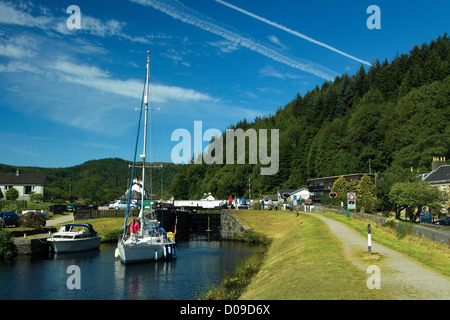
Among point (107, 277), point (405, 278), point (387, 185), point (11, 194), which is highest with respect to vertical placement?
point (387, 185)

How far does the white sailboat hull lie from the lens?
112 ft

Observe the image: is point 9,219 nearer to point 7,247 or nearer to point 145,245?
point 7,247

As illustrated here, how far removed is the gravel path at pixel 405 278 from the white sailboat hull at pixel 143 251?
19.6m

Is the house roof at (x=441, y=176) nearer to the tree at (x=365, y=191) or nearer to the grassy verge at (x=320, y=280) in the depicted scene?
the tree at (x=365, y=191)

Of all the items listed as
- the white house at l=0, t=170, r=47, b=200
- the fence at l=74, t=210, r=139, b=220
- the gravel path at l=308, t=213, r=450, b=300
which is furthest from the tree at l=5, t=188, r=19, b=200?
the gravel path at l=308, t=213, r=450, b=300

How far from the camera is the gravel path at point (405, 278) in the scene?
41.6 ft

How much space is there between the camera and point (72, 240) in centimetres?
4016

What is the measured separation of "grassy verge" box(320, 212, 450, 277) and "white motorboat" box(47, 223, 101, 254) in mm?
28680

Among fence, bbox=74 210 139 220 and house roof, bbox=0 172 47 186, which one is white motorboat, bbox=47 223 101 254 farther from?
house roof, bbox=0 172 47 186

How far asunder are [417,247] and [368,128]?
101 metres

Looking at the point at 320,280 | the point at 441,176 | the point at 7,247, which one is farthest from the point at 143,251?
the point at 441,176

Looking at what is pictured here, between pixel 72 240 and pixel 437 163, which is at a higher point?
pixel 437 163

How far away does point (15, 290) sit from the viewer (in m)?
24.4
